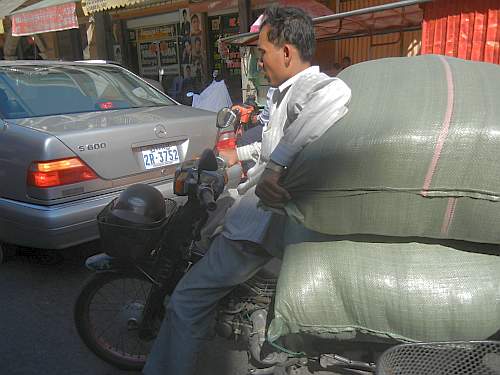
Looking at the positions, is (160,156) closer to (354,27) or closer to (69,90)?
(69,90)

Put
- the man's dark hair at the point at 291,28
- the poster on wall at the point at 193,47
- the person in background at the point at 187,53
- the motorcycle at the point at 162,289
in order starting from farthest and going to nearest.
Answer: the person in background at the point at 187,53, the poster on wall at the point at 193,47, the motorcycle at the point at 162,289, the man's dark hair at the point at 291,28

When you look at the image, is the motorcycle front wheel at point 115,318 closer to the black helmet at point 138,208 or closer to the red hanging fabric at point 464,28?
the black helmet at point 138,208

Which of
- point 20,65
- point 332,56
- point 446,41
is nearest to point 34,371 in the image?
point 20,65

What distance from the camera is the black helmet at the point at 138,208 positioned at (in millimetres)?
1996

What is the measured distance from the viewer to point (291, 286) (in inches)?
56.9

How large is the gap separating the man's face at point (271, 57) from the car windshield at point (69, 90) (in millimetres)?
2216

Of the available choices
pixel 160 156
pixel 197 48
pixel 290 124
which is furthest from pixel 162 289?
pixel 197 48

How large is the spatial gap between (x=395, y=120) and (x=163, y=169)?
228 centimetres

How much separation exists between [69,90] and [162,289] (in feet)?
7.50

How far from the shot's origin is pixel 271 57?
5.53ft

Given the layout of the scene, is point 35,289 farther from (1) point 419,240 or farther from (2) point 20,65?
(1) point 419,240

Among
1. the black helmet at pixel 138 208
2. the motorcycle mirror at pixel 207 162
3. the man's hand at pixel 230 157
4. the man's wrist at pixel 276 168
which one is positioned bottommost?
the black helmet at pixel 138 208

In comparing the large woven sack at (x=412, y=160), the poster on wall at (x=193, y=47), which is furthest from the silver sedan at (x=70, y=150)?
the poster on wall at (x=193, y=47)

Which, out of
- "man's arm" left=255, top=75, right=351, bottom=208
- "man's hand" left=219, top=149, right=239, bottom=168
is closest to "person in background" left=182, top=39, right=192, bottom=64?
"man's hand" left=219, top=149, right=239, bottom=168
